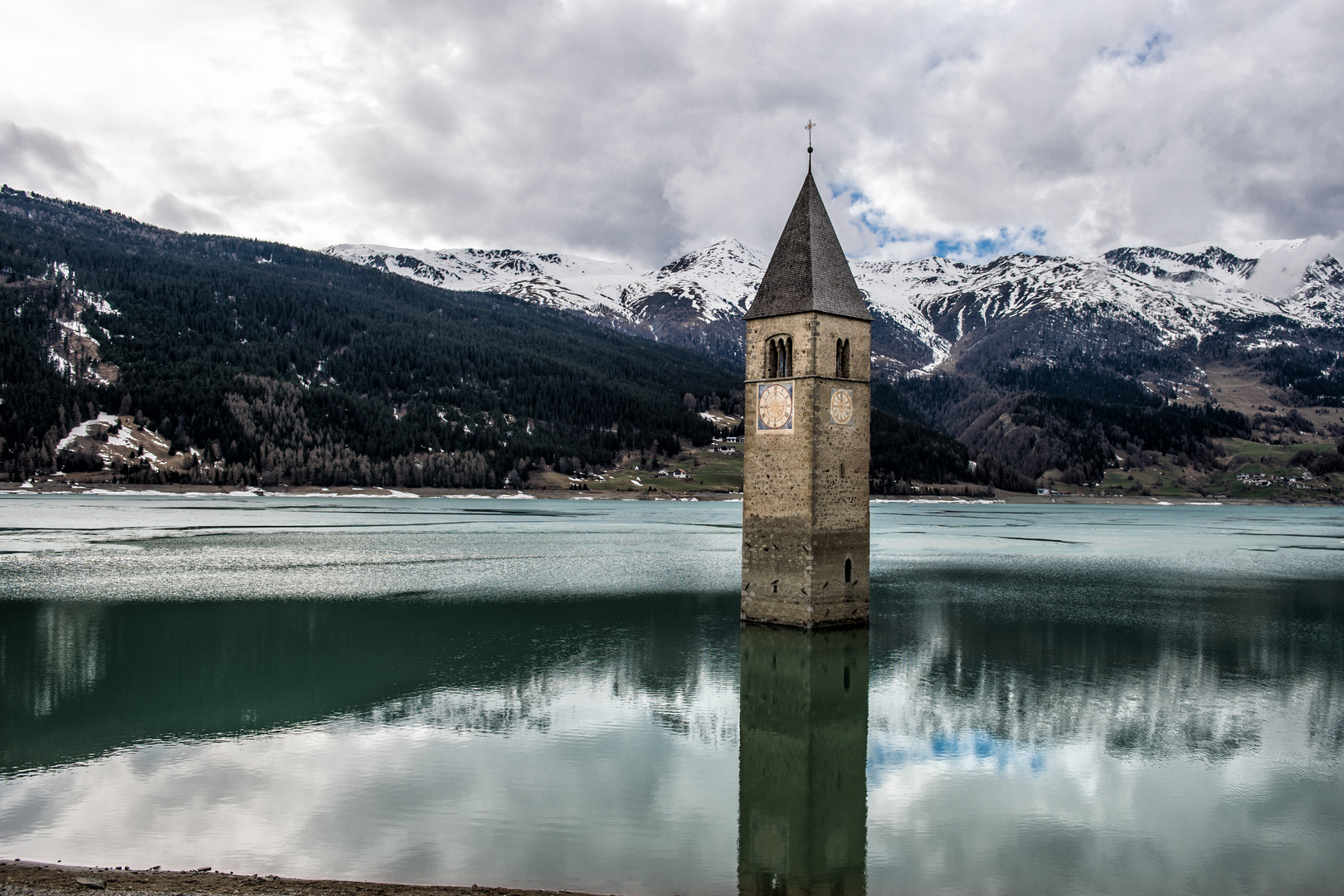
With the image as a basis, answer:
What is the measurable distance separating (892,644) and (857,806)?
18.3 m

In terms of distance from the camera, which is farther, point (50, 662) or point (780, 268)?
point (780, 268)

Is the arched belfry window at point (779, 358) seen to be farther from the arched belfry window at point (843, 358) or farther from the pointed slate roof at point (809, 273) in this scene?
the arched belfry window at point (843, 358)

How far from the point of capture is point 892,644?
3900 centimetres

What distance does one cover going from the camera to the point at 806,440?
37938 millimetres

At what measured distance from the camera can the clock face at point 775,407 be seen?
38812 millimetres

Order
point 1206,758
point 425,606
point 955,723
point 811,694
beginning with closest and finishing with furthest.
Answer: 1. point 1206,758
2. point 955,723
3. point 811,694
4. point 425,606

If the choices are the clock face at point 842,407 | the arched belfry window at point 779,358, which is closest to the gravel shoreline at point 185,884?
the clock face at point 842,407

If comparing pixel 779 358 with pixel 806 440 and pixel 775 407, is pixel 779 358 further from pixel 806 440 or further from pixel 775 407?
pixel 806 440

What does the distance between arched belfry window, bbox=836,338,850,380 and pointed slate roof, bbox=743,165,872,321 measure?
3.76 feet

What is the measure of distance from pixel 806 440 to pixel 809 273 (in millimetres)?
6784

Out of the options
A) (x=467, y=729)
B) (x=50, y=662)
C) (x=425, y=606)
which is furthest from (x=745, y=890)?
(x=425, y=606)

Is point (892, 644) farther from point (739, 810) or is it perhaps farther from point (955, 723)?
point (739, 810)

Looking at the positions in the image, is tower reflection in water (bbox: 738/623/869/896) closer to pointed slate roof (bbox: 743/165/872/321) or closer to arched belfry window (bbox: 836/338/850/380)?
arched belfry window (bbox: 836/338/850/380)

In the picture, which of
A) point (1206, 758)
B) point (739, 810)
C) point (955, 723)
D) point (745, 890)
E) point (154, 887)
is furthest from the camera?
point (955, 723)
